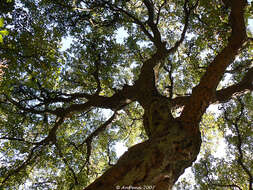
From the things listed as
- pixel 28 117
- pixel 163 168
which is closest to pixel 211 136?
pixel 163 168

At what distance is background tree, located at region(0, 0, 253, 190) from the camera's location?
4.26 metres

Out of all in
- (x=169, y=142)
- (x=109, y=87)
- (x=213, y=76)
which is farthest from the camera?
(x=109, y=87)

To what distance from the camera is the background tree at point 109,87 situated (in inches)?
168

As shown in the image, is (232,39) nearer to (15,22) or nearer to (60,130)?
(15,22)

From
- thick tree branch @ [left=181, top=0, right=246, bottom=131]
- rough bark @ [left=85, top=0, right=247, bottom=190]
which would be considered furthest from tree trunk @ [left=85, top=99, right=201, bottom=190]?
thick tree branch @ [left=181, top=0, right=246, bottom=131]

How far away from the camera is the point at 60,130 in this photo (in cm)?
1051

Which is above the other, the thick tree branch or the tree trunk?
the thick tree branch

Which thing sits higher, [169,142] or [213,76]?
[213,76]

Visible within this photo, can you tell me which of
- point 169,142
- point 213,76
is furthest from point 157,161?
point 213,76

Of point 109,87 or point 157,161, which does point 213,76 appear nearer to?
point 157,161

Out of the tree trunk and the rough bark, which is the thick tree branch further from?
the tree trunk

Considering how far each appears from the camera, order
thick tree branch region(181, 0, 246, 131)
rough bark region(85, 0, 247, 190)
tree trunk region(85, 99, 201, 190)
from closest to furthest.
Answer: tree trunk region(85, 99, 201, 190) → rough bark region(85, 0, 247, 190) → thick tree branch region(181, 0, 246, 131)

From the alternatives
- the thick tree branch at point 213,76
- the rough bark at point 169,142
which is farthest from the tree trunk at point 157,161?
the thick tree branch at point 213,76

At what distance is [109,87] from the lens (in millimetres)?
9727
